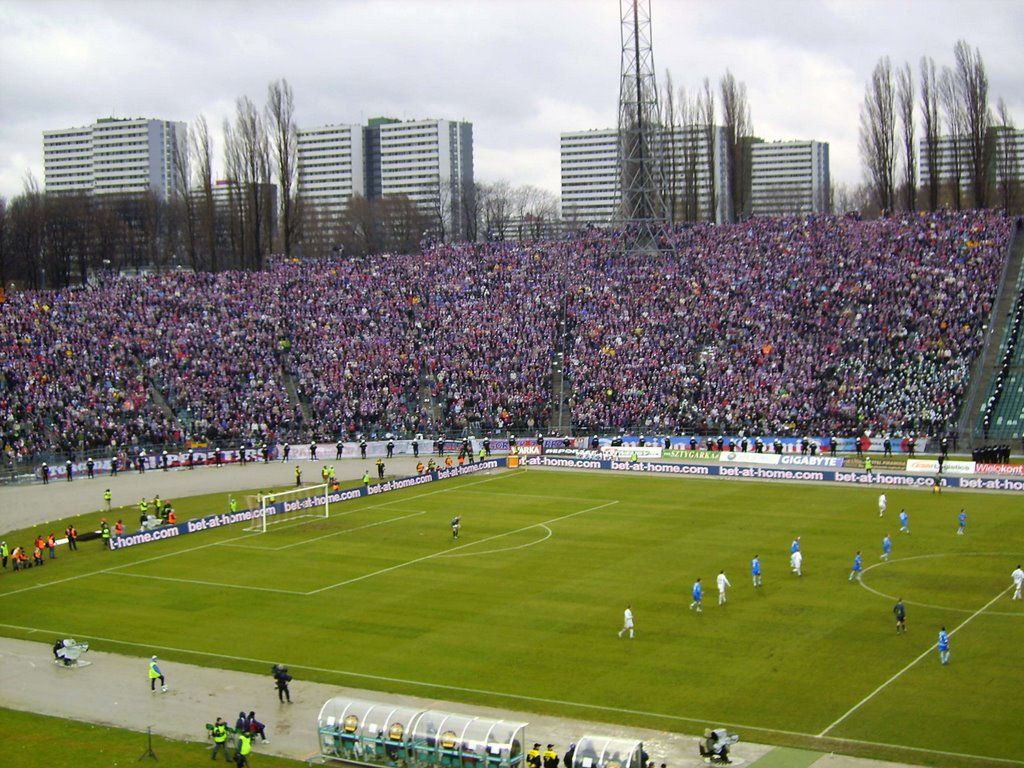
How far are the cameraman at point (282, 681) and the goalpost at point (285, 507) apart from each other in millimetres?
26431

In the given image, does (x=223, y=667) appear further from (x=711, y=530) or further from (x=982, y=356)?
(x=982, y=356)

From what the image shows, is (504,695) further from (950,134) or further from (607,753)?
(950,134)

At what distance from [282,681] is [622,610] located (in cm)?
1383

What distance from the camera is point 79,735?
32.9m

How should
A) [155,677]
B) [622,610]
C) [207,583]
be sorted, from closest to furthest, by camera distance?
[155,677]
[622,610]
[207,583]

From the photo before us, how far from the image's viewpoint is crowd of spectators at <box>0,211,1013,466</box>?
84375 millimetres

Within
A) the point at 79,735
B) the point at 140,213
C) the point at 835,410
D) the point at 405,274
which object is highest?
the point at 140,213

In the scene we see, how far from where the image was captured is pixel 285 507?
65875 mm

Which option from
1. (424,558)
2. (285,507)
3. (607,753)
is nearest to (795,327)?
(285,507)

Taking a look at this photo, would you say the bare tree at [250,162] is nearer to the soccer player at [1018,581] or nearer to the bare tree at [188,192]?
the bare tree at [188,192]

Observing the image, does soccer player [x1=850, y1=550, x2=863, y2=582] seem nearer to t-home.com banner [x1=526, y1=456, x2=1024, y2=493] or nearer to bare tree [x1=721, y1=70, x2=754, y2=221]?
t-home.com banner [x1=526, y1=456, x2=1024, y2=493]

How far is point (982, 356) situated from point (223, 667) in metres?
61.8

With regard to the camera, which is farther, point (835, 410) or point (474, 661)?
point (835, 410)

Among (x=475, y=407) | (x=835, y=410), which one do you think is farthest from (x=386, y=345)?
(x=835, y=410)
